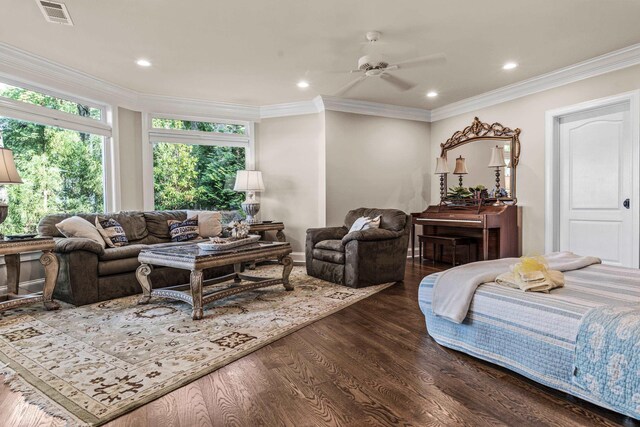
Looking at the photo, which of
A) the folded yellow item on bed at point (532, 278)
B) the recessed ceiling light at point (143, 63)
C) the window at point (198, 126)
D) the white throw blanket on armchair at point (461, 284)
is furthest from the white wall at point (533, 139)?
the recessed ceiling light at point (143, 63)

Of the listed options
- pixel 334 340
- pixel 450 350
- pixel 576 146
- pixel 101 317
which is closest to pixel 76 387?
pixel 101 317

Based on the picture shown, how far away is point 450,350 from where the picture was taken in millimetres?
2264

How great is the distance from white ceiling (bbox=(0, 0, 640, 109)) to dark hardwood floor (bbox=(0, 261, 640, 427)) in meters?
2.59

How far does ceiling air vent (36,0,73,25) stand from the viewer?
2726 mm

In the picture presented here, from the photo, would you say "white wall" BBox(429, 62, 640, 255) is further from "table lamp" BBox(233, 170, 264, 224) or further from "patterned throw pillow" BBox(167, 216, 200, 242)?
"patterned throw pillow" BBox(167, 216, 200, 242)

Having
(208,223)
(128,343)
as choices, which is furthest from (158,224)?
(128,343)

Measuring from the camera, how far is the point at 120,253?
11.6ft

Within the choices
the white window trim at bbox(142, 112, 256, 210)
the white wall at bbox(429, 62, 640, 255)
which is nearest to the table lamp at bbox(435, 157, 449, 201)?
the white wall at bbox(429, 62, 640, 255)

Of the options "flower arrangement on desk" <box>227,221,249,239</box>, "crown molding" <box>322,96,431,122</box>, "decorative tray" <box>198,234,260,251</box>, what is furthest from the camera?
"crown molding" <box>322,96,431,122</box>

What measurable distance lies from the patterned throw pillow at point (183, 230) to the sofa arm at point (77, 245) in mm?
1121

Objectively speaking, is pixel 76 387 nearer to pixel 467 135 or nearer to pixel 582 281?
pixel 582 281

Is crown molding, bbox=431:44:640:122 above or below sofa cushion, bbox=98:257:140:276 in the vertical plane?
above

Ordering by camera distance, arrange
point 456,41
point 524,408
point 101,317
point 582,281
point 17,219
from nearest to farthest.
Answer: point 524,408 → point 582,281 → point 101,317 → point 456,41 → point 17,219

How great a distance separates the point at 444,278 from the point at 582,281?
80 centimetres
